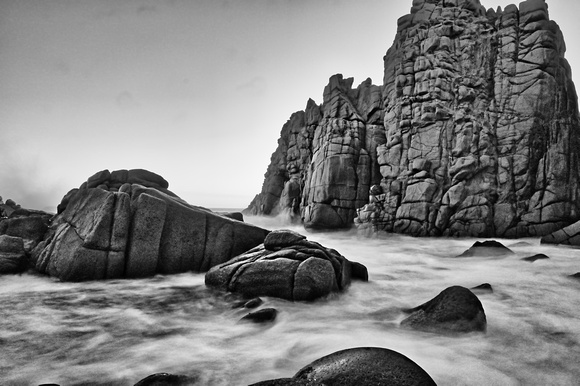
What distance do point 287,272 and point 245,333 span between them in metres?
1.98

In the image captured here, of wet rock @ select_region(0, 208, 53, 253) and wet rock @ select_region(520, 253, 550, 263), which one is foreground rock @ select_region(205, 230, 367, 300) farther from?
wet rock @ select_region(520, 253, 550, 263)

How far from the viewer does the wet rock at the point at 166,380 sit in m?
2.96

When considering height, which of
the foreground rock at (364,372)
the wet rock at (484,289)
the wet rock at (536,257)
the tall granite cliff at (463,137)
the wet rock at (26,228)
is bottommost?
the wet rock at (484,289)

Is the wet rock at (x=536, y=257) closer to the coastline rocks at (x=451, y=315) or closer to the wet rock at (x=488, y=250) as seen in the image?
the wet rock at (x=488, y=250)

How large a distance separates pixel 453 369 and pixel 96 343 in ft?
15.4

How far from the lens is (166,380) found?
311cm

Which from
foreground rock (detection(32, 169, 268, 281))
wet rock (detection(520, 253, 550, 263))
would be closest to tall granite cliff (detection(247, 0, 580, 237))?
wet rock (detection(520, 253, 550, 263))

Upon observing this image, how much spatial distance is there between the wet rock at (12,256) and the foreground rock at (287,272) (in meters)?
5.55

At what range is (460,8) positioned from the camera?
2225cm

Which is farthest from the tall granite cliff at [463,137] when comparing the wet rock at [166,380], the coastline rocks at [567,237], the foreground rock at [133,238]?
the wet rock at [166,380]

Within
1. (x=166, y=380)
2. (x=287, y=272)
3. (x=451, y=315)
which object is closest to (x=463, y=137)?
(x=287, y=272)

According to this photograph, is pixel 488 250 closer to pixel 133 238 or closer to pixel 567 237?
pixel 567 237

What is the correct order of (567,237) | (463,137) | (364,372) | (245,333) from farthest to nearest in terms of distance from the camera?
(463,137), (567,237), (245,333), (364,372)

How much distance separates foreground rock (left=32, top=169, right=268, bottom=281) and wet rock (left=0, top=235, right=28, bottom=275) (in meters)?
0.31
